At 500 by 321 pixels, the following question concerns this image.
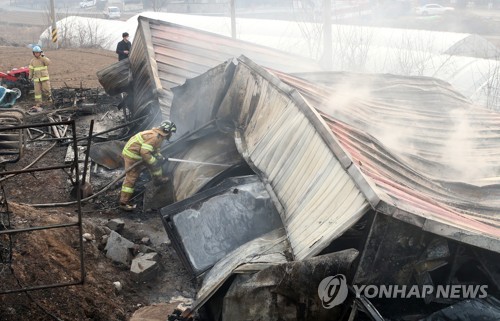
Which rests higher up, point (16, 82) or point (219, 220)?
point (219, 220)

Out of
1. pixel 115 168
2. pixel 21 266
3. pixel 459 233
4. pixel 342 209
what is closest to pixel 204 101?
pixel 115 168

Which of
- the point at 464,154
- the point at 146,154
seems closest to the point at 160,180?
the point at 146,154

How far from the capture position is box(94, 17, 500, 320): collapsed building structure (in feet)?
13.2

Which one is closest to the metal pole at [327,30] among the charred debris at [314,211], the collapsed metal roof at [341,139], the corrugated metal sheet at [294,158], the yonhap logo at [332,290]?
the collapsed metal roof at [341,139]

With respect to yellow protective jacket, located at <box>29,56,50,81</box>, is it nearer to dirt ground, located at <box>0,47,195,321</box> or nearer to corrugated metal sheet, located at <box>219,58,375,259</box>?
dirt ground, located at <box>0,47,195,321</box>

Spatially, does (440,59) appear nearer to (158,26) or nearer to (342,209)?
(158,26)

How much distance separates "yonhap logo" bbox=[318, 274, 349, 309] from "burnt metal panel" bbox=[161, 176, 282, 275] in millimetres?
1711

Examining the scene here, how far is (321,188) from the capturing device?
5.03 m

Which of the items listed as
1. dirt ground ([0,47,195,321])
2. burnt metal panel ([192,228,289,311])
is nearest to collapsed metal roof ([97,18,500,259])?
burnt metal panel ([192,228,289,311])

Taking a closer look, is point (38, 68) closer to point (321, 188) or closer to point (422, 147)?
point (422, 147)

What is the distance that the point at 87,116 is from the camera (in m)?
13.6

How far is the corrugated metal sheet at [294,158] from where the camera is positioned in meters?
4.48

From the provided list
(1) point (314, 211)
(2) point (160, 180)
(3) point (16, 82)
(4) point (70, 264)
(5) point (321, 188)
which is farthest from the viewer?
(3) point (16, 82)

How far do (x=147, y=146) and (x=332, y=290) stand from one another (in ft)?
16.3
